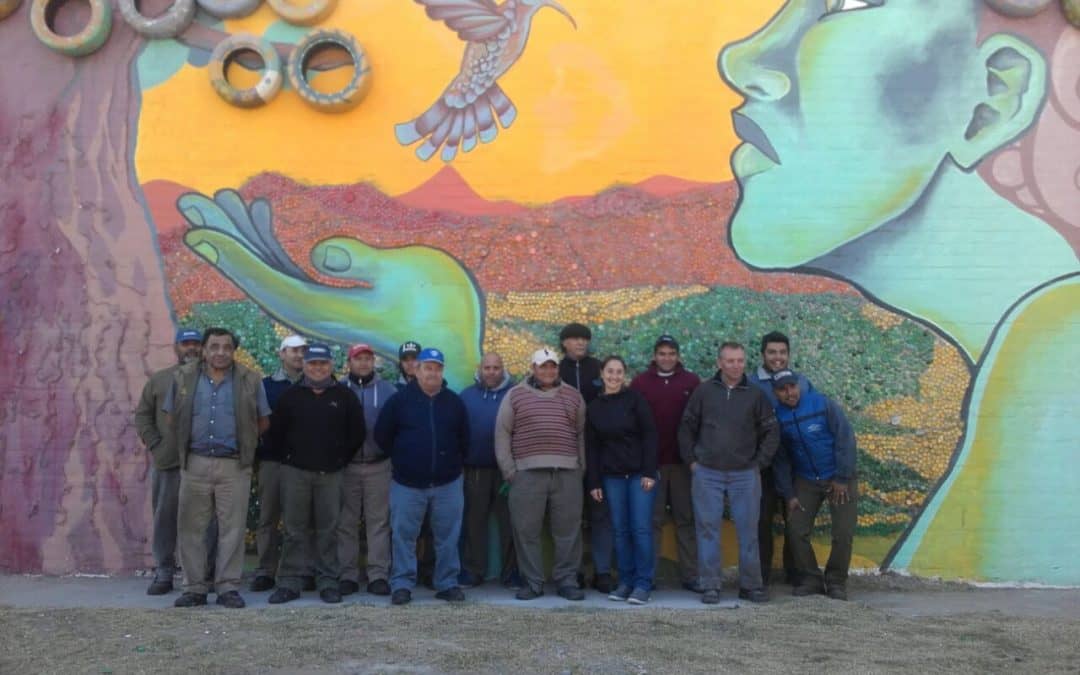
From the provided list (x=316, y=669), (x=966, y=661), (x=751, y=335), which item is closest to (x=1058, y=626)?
(x=966, y=661)

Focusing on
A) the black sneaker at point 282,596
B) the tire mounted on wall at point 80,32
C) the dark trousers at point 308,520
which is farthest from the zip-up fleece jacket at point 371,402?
the tire mounted on wall at point 80,32

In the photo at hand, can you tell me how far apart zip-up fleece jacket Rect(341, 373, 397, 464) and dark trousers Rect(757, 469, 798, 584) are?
2.69 meters

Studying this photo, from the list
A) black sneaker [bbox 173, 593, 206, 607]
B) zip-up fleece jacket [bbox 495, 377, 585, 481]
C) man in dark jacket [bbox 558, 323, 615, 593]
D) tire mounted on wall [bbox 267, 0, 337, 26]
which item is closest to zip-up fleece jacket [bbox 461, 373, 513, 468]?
zip-up fleece jacket [bbox 495, 377, 585, 481]

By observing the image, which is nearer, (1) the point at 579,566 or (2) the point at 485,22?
(1) the point at 579,566

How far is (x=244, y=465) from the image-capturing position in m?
7.07

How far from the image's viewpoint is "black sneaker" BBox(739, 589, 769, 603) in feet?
23.7

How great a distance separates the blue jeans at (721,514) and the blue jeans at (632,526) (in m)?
0.34

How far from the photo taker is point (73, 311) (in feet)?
26.7

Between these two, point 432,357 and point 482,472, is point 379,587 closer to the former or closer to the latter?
point 482,472

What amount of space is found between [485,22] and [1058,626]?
18.7ft

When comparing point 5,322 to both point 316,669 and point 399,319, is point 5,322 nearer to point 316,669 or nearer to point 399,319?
point 399,319

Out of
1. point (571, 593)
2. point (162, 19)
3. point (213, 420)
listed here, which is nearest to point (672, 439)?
point (571, 593)

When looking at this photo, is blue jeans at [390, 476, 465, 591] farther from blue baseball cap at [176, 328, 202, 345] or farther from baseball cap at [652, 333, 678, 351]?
blue baseball cap at [176, 328, 202, 345]

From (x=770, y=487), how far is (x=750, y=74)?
3082 millimetres
